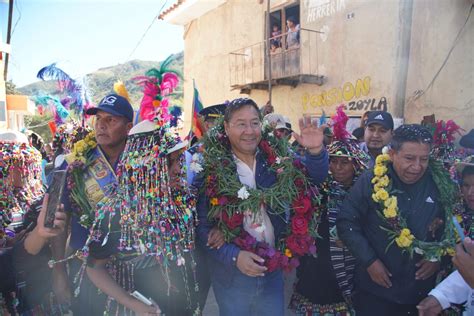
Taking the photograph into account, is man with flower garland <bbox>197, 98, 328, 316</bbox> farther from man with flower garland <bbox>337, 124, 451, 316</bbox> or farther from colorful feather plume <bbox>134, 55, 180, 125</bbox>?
colorful feather plume <bbox>134, 55, 180, 125</bbox>

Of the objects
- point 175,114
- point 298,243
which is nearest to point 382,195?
point 298,243

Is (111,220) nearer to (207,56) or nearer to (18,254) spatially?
(18,254)

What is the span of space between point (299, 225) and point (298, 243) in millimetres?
131

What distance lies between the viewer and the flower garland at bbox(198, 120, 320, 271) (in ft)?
7.95

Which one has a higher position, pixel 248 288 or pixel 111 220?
pixel 111 220

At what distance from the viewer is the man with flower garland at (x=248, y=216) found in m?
2.43

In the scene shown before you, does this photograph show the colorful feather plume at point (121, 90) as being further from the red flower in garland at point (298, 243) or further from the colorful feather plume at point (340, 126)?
the colorful feather plume at point (340, 126)

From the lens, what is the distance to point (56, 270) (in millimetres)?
2621

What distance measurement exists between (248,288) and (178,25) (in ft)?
49.8

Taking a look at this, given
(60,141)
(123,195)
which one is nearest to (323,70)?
(60,141)

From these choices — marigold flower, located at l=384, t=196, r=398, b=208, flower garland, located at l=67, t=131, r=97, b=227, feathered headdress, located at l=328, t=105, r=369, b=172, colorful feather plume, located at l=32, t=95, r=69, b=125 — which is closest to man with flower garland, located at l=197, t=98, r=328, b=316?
marigold flower, located at l=384, t=196, r=398, b=208

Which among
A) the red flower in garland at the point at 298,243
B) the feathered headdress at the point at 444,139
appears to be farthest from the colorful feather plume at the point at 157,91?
the feathered headdress at the point at 444,139

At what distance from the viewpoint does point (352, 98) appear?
8641 mm

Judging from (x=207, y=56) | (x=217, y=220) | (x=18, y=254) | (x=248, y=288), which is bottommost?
(x=248, y=288)
